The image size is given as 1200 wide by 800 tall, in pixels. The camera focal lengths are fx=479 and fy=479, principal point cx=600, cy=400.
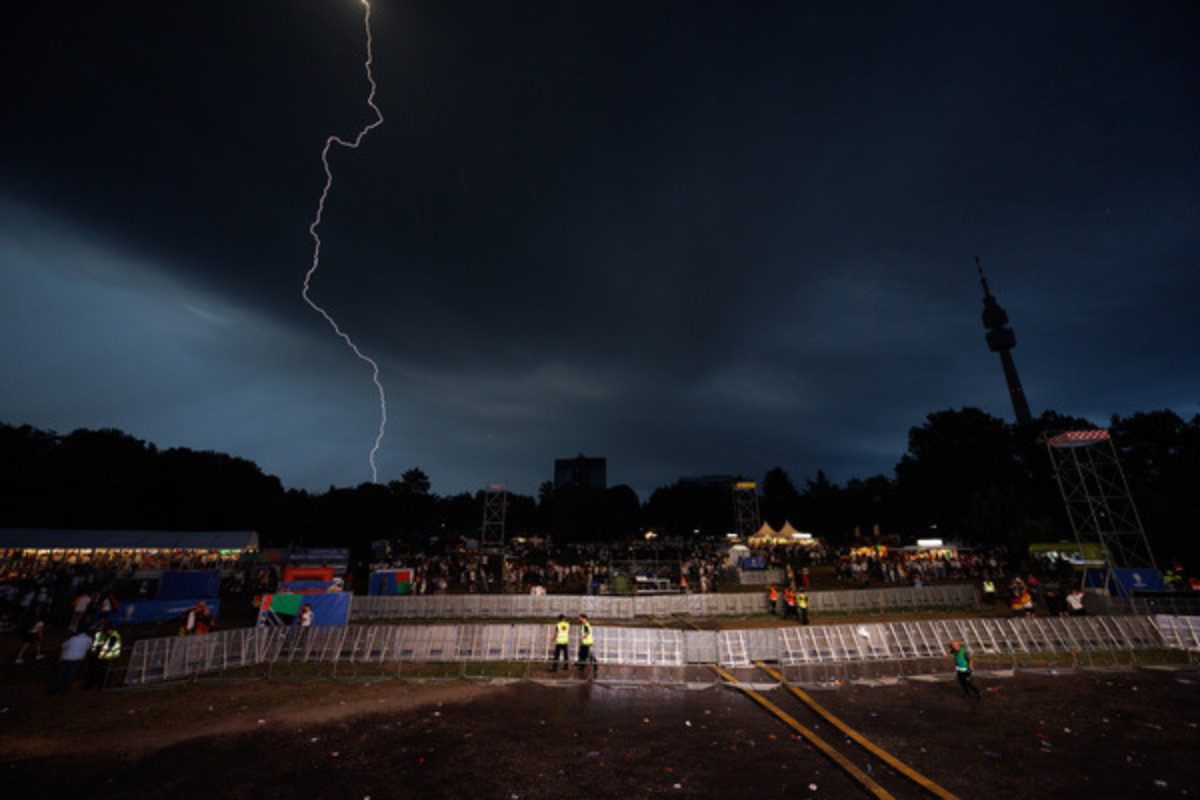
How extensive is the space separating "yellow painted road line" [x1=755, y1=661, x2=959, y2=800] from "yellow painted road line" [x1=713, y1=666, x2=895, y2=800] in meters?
0.48

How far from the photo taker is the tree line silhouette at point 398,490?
185 ft

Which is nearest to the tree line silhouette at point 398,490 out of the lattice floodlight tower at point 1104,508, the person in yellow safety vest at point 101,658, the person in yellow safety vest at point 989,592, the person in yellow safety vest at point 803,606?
the lattice floodlight tower at point 1104,508

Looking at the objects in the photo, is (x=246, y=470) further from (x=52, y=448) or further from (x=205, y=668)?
(x=205, y=668)

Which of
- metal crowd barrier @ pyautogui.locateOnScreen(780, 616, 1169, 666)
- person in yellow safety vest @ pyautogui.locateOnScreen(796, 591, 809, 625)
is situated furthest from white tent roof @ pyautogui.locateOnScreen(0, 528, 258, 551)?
metal crowd barrier @ pyautogui.locateOnScreen(780, 616, 1169, 666)

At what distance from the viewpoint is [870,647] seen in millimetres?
12141

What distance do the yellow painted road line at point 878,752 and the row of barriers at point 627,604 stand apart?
13.1m

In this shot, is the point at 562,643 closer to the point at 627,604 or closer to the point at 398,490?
the point at 627,604

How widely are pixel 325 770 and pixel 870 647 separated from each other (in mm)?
12070

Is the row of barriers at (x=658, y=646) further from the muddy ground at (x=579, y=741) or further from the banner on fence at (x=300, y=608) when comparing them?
the banner on fence at (x=300, y=608)

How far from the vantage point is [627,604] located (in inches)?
864

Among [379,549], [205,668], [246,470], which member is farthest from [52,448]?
[205,668]

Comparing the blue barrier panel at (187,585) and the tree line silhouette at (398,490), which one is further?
the tree line silhouette at (398,490)

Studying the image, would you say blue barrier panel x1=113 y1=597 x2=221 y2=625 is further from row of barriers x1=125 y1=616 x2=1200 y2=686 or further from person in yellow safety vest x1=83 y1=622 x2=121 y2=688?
row of barriers x1=125 y1=616 x2=1200 y2=686

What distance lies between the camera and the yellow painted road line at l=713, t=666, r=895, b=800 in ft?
18.7
